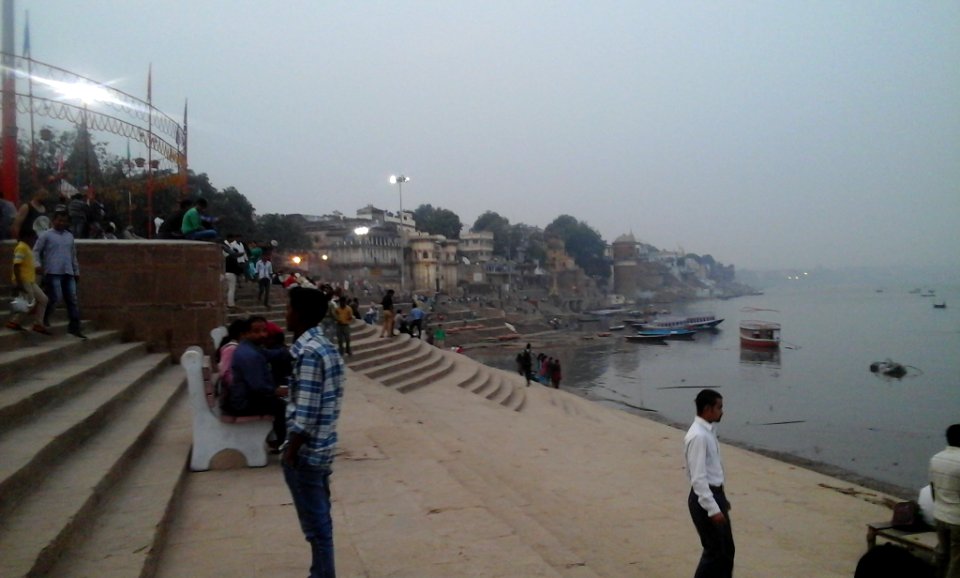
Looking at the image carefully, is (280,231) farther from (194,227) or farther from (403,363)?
(194,227)

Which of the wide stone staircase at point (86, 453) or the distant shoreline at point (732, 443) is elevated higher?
the wide stone staircase at point (86, 453)

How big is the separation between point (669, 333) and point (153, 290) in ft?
170

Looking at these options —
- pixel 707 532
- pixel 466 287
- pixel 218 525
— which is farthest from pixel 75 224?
pixel 466 287

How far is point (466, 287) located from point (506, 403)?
6326cm

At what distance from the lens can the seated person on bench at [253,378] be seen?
5168mm

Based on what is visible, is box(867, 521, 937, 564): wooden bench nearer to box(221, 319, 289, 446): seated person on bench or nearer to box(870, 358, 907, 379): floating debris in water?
box(221, 319, 289, 446): seated person on bench

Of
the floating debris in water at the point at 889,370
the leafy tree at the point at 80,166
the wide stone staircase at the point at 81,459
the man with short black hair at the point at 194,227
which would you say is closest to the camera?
the wide stone staircase at the point at 81,459

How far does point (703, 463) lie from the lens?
3.78 meters

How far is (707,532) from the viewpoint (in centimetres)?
378

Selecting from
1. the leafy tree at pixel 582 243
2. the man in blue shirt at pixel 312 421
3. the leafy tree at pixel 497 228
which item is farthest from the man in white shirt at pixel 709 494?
the leafy tree at pixel 582 243

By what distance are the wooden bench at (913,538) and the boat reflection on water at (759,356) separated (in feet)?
132

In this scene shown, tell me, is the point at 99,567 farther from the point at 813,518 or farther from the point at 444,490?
the point at 813,518

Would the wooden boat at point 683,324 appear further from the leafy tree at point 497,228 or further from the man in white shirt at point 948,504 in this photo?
the man in white shirt at point 948,504

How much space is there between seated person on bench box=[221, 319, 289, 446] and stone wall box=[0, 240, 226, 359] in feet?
15.7
